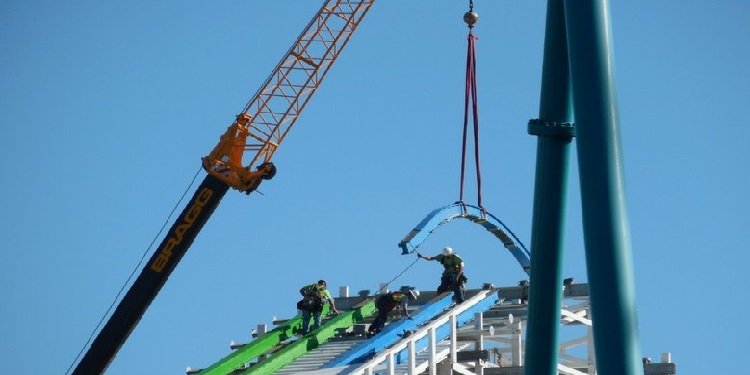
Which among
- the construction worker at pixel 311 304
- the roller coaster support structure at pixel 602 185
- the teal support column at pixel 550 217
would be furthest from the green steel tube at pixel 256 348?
the roller coaster support structure at pixel 602 185

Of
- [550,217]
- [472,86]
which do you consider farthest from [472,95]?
[550,217]

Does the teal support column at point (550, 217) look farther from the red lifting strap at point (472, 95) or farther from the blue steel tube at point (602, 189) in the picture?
the red lifting strap at point (472, 95)

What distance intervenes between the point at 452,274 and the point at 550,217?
58.2ft

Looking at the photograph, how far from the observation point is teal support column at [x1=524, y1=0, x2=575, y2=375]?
77.3 feet

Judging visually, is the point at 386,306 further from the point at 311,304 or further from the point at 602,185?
the point at 602,185

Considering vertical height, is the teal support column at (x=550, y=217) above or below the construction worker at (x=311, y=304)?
below

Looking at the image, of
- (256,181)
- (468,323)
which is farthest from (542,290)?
(256,181)

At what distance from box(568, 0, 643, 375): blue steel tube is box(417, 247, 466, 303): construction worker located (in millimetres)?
19529

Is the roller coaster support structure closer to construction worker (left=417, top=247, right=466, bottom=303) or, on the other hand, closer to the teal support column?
the teal support column

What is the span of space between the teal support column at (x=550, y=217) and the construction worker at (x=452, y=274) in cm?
1686

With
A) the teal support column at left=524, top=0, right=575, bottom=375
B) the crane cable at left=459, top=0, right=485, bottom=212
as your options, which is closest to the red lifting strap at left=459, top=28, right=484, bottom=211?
the crane cable at left=459, top=0, right=485, bottom=212

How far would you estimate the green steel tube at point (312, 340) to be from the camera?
3738 centimetres

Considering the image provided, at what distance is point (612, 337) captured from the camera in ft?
67.6

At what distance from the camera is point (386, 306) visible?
1556 inches
